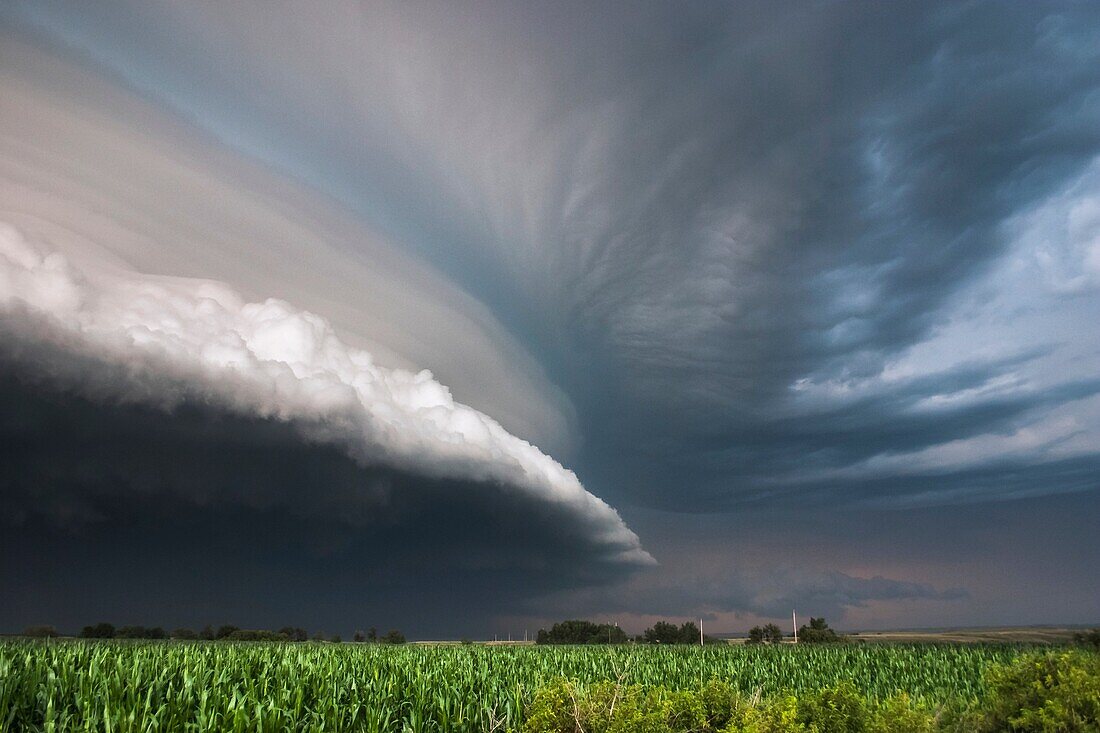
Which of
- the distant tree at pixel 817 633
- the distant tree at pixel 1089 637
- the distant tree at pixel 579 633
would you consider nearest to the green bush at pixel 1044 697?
the distant tree at pixel 1089 637

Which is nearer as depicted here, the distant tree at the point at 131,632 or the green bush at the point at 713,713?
the green bush at the point at 713,713

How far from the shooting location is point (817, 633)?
103m

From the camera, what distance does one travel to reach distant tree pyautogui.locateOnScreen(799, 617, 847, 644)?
100250 millimetres

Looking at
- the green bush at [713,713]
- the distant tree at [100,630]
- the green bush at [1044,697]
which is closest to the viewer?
the green bush at [713,713]

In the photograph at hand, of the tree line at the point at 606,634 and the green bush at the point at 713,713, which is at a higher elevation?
the green bush at the point at 713,713

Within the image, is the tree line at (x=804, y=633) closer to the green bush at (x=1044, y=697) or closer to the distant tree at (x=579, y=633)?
the distant tree at (x=579, y=633)

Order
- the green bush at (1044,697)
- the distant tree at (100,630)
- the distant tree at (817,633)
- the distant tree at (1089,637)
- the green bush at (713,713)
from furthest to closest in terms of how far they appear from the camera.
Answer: the distant tree at (100,630)
the distant tree at (817,633)
the distant tree at (1089,637)
the green bush at (1044,697)
the green bush at (713,713)

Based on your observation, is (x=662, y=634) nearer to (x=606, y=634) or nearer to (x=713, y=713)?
(x=606, y=634)

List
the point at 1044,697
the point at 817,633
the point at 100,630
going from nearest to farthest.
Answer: the point at 1044,697 < the point at 817,633 < the point at 100,630

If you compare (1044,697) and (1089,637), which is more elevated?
(1044,697)

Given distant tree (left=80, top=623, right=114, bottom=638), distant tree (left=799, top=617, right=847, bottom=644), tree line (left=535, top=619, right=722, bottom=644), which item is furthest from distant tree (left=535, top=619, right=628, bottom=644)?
distant tree (left=80, top=623, right=114, bottom=638)

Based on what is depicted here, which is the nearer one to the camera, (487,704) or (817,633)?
(487,704)

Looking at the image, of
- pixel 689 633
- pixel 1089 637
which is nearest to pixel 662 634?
pixel 689 633

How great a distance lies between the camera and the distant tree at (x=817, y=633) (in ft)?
329
